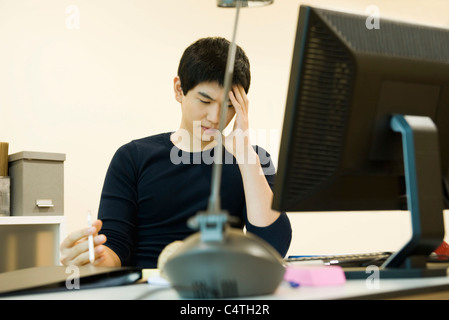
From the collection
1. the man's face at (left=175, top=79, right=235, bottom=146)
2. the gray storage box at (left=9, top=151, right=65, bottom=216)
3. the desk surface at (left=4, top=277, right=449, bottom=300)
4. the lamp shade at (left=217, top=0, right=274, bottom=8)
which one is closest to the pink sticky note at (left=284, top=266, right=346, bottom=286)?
the desk surface at (left=4, top=277, right=449, bottom=300)

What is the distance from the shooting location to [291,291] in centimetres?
69

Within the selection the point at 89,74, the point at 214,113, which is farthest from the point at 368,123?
the point at 89,74

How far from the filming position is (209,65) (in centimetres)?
155

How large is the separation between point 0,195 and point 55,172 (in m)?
0.22

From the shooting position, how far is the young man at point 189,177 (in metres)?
1.44

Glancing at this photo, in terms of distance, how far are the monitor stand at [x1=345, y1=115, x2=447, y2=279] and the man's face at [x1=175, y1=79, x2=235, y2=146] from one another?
0.78 m

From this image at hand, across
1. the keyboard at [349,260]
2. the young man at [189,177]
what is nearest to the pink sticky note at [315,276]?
the keyboard at [349,260]

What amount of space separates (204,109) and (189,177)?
216 millimetres

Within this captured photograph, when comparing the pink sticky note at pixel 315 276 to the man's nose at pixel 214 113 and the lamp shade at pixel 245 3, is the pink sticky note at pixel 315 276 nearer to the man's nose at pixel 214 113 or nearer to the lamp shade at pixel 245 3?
the lamp shade at pixel 245 3

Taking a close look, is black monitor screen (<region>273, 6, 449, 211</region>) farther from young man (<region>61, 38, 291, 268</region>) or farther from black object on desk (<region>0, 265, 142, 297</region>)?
young man (<region>61, 38, 291, 268</region>)

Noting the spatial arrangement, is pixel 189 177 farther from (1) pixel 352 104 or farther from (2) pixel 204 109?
(1) pixel 352 104
